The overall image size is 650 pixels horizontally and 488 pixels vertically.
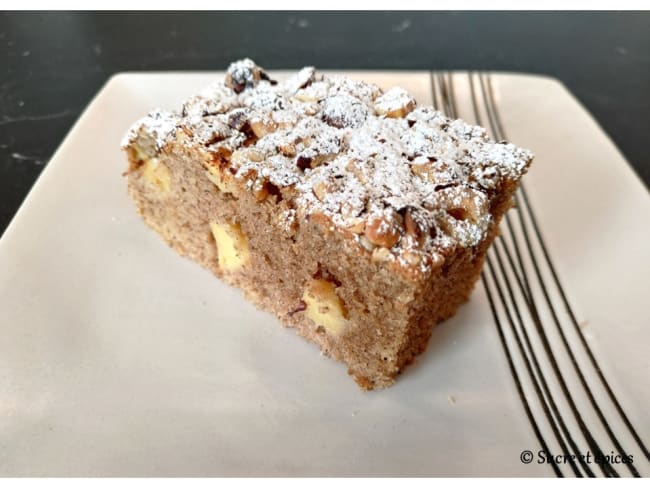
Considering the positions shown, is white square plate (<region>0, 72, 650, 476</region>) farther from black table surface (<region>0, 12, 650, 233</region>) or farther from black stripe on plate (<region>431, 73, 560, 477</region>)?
black table surface (<region>0, 12, 650, 233</region>)

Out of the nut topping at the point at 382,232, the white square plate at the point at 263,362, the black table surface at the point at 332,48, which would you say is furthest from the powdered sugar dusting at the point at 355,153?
the black table surface at the point at 332,48

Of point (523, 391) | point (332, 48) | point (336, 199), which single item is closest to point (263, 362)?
point (336, 199)

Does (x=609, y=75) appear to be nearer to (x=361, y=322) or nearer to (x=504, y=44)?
(x=504, y=44)

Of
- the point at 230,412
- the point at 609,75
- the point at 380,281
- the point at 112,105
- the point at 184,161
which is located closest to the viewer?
the point at 380,281

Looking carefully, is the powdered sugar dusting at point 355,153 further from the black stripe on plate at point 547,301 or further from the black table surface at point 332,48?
the black table surface at point 332,48

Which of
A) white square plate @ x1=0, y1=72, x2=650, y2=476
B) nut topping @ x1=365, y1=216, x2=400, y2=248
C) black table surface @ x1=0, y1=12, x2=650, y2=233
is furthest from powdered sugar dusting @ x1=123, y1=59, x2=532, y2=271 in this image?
black table surface @ x1=0, y1=12, x2=650, y2=233

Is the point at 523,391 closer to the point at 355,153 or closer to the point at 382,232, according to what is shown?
the point at 382,232

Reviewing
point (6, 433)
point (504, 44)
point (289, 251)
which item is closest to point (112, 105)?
point (289, 251)
